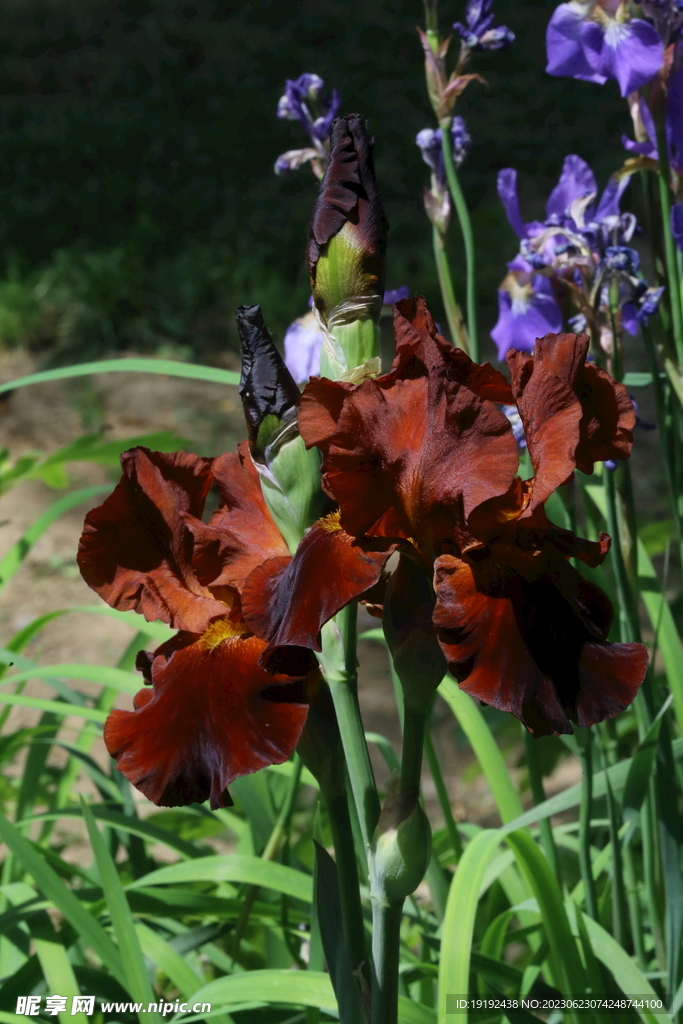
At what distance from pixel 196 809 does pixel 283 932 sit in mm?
190

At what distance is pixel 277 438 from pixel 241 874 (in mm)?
469

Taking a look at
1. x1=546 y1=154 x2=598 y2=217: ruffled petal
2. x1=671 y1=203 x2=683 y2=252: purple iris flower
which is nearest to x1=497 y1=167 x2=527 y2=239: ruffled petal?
x1=546 y1=154 x2=598 y2=217: ruffled petal

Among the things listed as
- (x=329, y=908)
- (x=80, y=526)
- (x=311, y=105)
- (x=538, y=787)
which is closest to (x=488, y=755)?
(x=538, y=787)

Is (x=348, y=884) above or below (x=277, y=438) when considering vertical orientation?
below

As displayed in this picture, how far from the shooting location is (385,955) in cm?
48

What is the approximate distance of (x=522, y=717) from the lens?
0.42m

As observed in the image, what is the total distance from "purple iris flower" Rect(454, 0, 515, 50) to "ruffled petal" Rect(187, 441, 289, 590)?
2.06 ft

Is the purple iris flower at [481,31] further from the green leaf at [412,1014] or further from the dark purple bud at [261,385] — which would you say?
the green leaf at [412,1014]

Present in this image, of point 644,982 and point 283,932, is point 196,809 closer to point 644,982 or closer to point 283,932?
point 283,932

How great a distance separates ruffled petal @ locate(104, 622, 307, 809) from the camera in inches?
17.6

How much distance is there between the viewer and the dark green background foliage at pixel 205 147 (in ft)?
10.3

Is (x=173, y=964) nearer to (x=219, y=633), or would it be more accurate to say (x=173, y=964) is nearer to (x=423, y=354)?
(x=219, y=633)

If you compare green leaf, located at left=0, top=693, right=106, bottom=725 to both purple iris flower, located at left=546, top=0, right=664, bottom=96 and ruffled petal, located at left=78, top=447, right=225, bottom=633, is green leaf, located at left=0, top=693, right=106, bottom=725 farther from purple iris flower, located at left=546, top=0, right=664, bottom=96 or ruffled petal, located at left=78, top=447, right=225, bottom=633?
purple iris flower, located at left=546, top=0, right=664, bottom=96

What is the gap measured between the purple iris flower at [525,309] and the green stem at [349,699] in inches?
20.3
